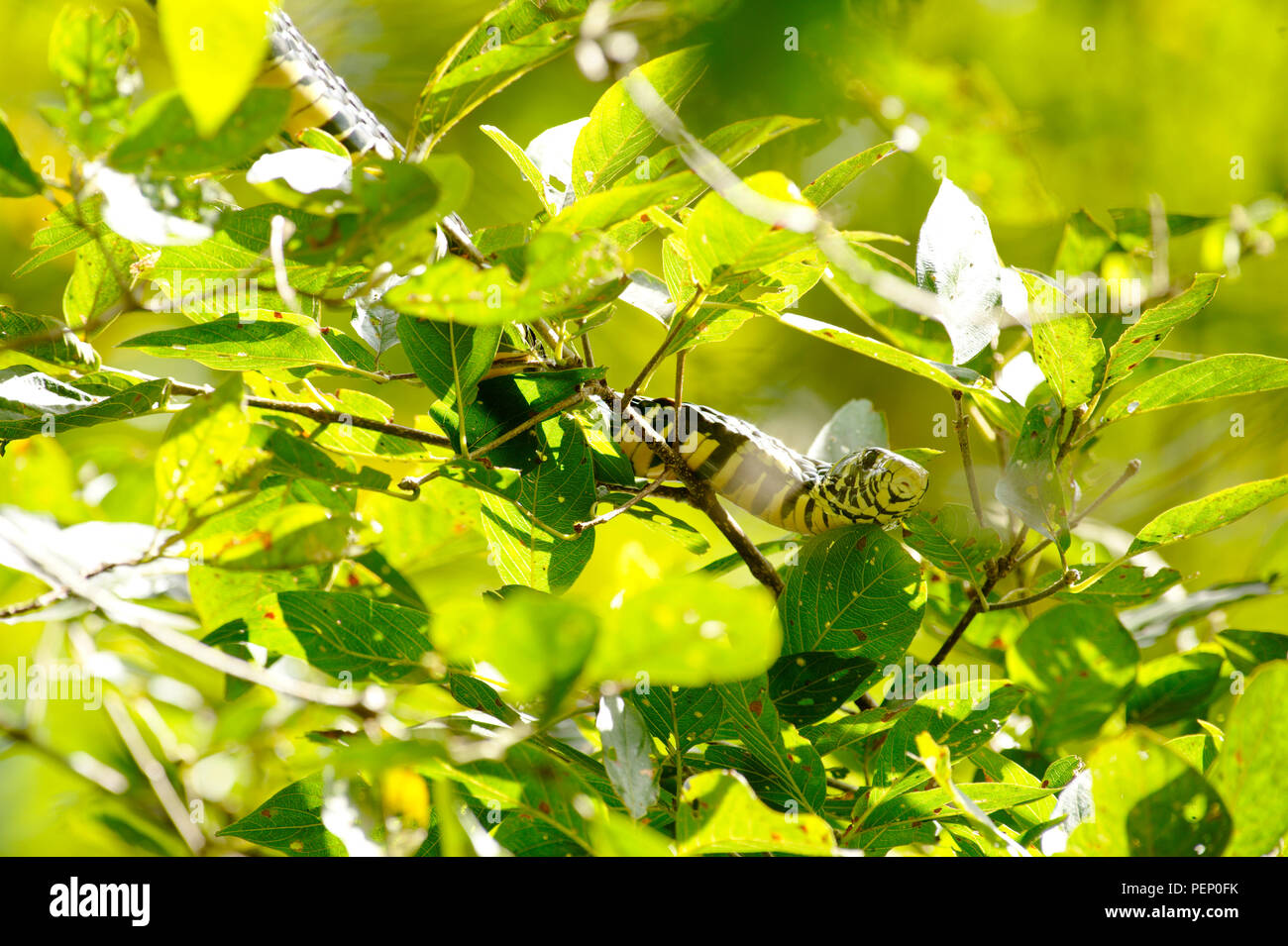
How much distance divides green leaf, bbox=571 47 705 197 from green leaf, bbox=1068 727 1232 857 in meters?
0.26

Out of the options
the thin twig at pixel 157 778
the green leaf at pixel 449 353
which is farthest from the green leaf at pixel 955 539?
the thin twig at pixel 157 778

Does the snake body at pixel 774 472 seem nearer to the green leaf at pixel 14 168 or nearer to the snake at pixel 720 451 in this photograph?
the snake at pixel 720 451

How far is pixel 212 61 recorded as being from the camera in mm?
172

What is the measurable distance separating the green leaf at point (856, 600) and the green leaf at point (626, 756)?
12 centimetres

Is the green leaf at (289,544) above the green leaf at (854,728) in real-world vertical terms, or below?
above

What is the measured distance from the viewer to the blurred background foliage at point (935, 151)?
85 centimetres

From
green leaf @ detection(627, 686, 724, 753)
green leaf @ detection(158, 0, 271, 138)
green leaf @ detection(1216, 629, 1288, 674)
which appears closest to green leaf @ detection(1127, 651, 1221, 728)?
green leaf @ detection(1216, 629, 1288, 674)

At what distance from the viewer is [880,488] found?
404 millimetres

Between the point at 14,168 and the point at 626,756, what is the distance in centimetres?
23

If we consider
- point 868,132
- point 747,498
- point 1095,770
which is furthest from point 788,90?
point 1095,770

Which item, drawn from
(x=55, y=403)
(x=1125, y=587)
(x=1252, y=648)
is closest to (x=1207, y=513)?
(x=1125, y=587)

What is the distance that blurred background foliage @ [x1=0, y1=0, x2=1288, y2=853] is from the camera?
2.79 feet

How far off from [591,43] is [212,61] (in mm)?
193
